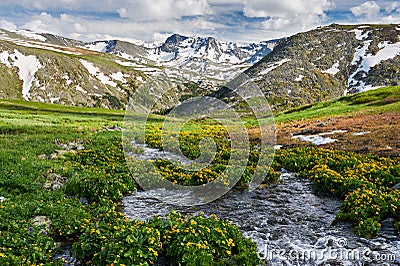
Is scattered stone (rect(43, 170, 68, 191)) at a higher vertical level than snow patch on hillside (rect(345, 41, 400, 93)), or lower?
lower

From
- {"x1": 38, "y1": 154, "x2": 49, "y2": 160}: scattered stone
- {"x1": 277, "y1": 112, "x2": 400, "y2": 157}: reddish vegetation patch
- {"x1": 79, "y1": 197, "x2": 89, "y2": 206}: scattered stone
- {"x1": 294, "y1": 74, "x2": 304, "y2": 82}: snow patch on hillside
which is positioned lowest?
{"x1": 79, "y1": 197, "x2": 89, "y2": 206}: scattered stone

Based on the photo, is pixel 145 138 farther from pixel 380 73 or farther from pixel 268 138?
pixel 380 73

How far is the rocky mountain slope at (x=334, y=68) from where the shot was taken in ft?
518


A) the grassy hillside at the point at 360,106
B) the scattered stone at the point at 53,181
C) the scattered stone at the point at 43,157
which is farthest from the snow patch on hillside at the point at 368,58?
the scattered stone at the point at 53,181

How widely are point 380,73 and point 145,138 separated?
152379 millimetres

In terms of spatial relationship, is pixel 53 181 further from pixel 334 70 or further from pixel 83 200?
pixel 334 70

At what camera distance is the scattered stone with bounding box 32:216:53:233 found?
1173 centimetres

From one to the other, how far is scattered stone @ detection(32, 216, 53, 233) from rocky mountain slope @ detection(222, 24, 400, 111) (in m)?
148

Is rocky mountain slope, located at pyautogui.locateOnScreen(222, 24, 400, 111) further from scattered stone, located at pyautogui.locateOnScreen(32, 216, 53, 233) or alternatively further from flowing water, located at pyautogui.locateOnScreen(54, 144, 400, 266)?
scattered stone, located at pyautogui.locateOnScreen(32, 216, 53, 233)

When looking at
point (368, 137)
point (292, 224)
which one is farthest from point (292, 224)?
point (368, 137)

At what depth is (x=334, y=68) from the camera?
176125mm

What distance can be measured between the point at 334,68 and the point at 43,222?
187 metres

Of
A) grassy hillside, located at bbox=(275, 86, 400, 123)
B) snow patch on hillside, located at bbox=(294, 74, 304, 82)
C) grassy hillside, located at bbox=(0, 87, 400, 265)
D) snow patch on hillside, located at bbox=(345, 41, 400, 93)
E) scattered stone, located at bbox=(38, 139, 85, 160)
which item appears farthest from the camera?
snow patch on hillside, located at bbox=(294, 74, 304, 82)

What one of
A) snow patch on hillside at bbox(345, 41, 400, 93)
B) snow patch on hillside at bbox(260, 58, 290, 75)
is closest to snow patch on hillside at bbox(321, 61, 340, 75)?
snow patch on hillside at bbox(345, 41, 400, 93)
